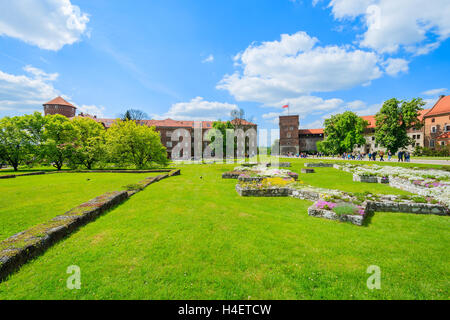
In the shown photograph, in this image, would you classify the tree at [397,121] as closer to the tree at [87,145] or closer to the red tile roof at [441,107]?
the red tile roof at [441,107]

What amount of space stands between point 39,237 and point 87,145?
3125cm

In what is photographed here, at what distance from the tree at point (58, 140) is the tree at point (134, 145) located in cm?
611

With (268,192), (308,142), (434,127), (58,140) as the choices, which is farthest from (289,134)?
(268,192)

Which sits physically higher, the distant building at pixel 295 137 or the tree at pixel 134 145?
the distant building at pixel 295 137

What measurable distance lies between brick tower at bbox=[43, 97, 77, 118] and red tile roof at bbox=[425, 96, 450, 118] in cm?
10696

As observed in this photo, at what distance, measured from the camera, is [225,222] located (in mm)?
6617

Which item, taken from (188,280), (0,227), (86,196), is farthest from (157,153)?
(188,280)

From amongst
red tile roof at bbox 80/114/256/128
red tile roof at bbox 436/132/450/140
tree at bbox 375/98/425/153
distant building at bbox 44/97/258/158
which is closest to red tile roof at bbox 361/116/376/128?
red tile roof at bbox 436/132/450/140

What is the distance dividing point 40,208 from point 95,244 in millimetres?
5190

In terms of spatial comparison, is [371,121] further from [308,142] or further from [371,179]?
[371,179]

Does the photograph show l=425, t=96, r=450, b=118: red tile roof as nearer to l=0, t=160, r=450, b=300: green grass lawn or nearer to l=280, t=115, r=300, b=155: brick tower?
l=280, t=115, r=300, b=155: brick tower

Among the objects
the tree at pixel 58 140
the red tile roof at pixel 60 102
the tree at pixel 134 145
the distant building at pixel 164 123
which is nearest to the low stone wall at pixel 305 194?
the tree at pixel 134 145

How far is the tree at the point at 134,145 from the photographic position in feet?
90.4
